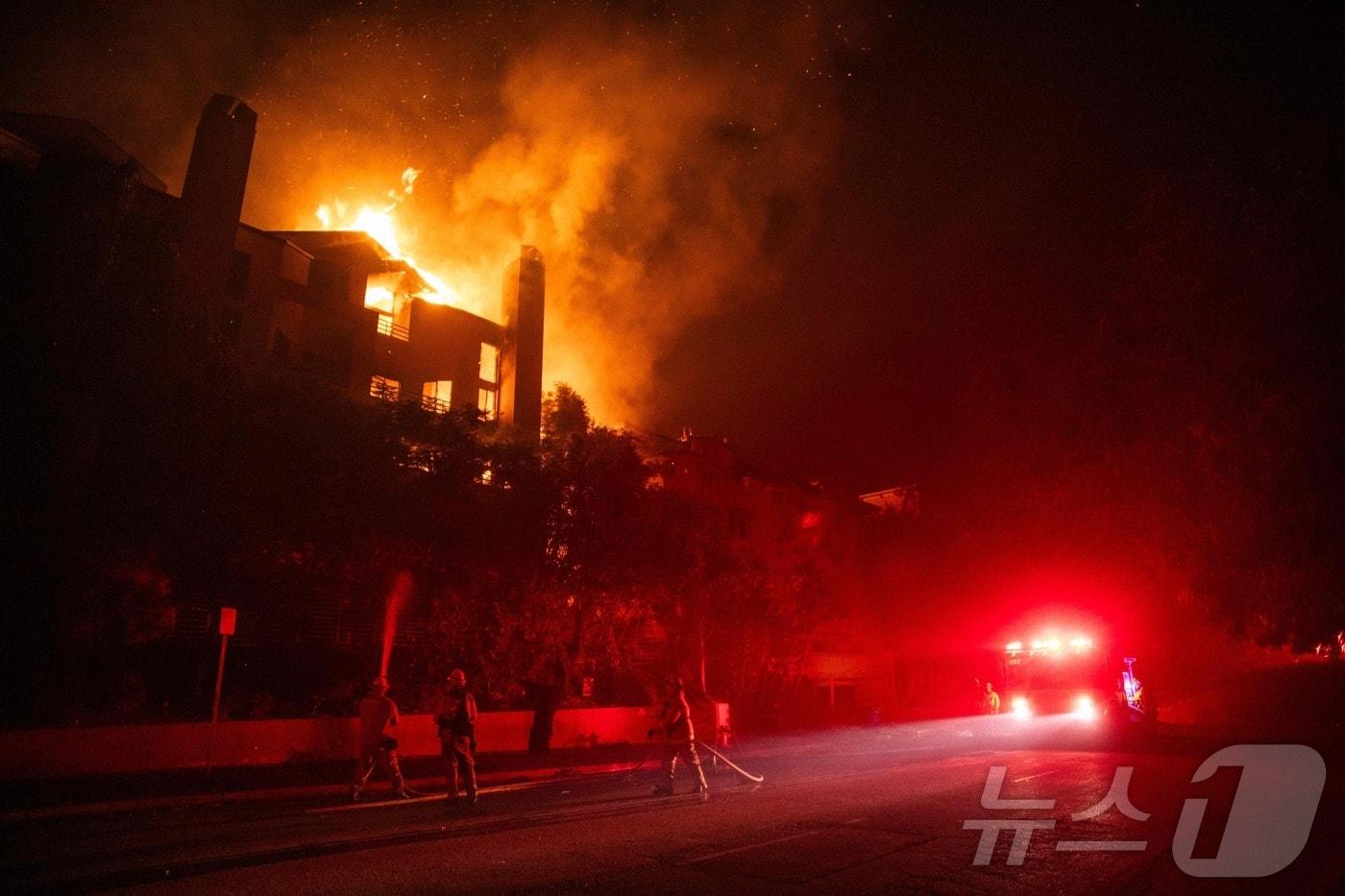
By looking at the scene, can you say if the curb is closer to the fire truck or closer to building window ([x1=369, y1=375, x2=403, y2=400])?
building window ([x1=369, y1=375, x2=403, y2=400])

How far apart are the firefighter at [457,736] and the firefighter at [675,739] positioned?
2.76 metres

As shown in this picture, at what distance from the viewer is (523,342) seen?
39.5 m

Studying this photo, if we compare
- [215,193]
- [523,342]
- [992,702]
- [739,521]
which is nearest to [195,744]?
[215,193]

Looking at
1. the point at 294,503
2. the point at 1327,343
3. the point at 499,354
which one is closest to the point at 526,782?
the point at 294,503

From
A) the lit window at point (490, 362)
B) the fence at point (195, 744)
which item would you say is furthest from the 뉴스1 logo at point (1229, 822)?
the lit window at point (490, 362)

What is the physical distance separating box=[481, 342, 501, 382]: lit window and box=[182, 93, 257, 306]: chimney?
12.4m

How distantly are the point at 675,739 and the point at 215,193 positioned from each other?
87.4ft

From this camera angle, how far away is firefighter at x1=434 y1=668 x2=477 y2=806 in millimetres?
11656

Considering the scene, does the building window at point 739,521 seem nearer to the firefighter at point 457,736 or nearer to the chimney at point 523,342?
the chimney at point 523,342

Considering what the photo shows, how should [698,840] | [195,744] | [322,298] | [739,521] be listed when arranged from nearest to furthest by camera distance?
[698,840]
[195,744]
[322,298]
[739,521]

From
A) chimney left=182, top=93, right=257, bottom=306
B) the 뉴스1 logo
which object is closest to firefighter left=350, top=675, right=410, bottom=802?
the 뉴스1 logo

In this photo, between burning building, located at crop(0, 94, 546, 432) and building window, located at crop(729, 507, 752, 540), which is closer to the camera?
burning building, located at crop(0, 94, 546, 432)

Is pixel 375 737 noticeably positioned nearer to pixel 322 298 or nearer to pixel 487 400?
pixel 322 298

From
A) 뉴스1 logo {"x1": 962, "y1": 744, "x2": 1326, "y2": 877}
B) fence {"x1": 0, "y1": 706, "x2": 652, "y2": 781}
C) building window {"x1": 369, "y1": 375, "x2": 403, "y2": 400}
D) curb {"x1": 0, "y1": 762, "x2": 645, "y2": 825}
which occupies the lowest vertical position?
뉴스1 logo {"x1": 962, "y1": 744, "x2": 1326, "y2": 877}
